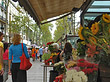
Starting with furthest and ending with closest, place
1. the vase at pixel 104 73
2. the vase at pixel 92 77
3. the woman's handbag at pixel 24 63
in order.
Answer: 1. the woman's handbag at pixel 24 63
2. the vase at pixel 92 77
3. the vase at pixel 104 73

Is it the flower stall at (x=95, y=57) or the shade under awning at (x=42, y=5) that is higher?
the shade under awning at (x=42, y=5)

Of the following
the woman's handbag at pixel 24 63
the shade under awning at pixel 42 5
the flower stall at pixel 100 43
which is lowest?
the woman's handbag at pixel 24 63

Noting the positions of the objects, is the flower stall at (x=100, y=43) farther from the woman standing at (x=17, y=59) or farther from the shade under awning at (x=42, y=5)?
the woman standing at (x=17, y=59)

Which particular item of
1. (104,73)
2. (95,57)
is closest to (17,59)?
(95,57)

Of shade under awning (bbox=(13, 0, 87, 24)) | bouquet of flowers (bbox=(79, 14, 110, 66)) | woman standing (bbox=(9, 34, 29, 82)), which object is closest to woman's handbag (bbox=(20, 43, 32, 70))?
woman standing (bbox=(9, 34, 29, 82))

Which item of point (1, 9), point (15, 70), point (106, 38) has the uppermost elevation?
point (1, 9)

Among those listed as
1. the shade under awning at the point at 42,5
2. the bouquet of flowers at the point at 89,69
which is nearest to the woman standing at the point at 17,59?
the shade under awning at the point at 42,5

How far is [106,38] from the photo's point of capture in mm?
1890

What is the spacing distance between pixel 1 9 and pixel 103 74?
47.8 metres

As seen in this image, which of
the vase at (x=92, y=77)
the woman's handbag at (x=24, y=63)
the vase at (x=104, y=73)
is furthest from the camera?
the woman's handbag at (x=24, y=63)

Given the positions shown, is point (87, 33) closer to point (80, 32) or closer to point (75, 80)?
point (80, 32)

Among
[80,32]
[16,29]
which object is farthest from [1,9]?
[80,32]

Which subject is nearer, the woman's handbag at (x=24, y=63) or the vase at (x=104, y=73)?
the vase at (x=104, y=73)

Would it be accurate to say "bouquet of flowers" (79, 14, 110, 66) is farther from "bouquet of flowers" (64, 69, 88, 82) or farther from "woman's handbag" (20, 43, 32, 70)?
"woman's handbag" (20, 43, 32, 70)
